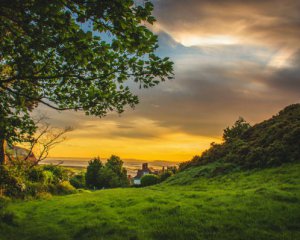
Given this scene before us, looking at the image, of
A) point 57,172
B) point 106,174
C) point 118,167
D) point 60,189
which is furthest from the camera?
point 118,167

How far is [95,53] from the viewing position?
1000 cm

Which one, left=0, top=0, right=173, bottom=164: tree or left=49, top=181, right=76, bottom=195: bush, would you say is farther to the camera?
left=49, top=181, right=76, bottom=195: bush

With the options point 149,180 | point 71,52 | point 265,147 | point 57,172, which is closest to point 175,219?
point 71,52

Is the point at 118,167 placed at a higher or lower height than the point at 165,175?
higher

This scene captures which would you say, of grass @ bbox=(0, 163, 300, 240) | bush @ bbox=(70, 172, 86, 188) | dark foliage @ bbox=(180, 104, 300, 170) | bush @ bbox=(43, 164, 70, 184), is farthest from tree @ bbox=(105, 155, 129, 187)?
grass @ bbox=(0, 163, 300, 240)

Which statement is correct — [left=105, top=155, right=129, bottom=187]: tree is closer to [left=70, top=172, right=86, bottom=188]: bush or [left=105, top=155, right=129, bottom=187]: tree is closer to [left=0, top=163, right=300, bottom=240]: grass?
[left=70, top=172, right=86, bottom=188]: bush

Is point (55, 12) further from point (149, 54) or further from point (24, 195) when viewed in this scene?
point (24, 195)

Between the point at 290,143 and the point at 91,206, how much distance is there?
2016cm

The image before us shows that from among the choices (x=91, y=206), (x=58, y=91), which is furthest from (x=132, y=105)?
(x=91, y=206)

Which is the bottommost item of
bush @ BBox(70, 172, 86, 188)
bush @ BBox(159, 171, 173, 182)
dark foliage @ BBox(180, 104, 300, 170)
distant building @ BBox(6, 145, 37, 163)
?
bush @ BBox(70, 172, 86, 188)

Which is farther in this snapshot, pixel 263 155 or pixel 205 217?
pixel 263 155

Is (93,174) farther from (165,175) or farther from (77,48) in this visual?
(77,48)

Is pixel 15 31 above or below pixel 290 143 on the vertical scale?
above

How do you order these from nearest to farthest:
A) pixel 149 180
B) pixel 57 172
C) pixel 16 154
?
1. pixel 16 154
2. pixel 57 172
3. pixel 149 180
